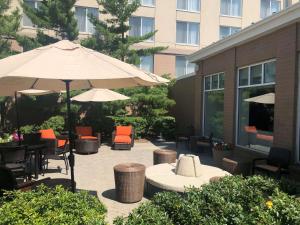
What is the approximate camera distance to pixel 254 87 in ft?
36.1

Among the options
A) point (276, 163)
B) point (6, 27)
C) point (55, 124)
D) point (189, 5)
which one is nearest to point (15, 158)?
point (276, 163)

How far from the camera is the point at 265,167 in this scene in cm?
860

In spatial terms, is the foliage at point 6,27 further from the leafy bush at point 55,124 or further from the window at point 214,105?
the window at point 214,105

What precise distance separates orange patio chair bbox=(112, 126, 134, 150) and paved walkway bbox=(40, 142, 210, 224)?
14.2 inches

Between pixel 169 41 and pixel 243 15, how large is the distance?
769 centimetres

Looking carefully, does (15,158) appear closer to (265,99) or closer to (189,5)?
(265,99)

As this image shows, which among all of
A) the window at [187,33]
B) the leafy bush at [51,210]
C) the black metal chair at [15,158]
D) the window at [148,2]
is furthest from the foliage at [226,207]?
the window at [187,33]

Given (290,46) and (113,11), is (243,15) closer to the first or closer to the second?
(113,11)

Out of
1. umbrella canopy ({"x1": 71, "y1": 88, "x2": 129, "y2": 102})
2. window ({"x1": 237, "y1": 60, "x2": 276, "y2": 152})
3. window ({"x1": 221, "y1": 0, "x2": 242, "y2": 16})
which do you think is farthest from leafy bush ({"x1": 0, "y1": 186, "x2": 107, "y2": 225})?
window ({"x1": 221, "y1": 0, "x2": 242, "y2": 16})

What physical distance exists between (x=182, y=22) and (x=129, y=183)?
76.7 feet

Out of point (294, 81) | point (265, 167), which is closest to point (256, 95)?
point (294, 81)

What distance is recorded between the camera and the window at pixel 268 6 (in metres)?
30.0

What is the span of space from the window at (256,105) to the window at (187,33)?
16.8 meters

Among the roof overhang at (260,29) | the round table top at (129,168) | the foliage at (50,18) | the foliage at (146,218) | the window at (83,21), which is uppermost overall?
the window at (83,21)
